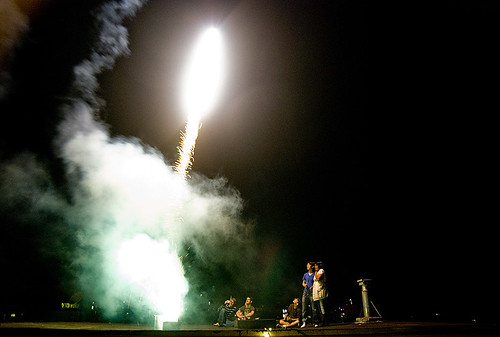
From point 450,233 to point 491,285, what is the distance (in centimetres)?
393

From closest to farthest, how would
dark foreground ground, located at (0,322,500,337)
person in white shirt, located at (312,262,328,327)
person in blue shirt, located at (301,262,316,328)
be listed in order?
dark foreground ground, located at (0,322,500,337) < person in white shirt, located at (312,262,328,327) < person in blue shirt, located at (301,262,316,328)

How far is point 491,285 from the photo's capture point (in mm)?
19250

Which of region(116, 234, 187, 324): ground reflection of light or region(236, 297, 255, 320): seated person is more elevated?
region(116, 234, 187, 324): ground reflection of light

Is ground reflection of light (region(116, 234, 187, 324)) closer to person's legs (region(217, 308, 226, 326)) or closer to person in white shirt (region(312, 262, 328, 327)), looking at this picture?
person's legs (region(217, 308, 226, 326))

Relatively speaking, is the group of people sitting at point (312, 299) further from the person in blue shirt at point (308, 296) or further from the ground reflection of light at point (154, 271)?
the ground reflection of light at point (154, 271)

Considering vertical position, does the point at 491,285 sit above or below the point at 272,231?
below

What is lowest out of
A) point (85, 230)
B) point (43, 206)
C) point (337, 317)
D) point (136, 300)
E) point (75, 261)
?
point (337, 317)

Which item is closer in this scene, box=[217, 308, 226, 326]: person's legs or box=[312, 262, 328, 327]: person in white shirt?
box=[312, 262, 328, 327]: person in white shirt

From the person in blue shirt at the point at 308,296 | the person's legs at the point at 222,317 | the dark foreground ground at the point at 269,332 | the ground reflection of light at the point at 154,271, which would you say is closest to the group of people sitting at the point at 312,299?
the person in blue shirt at the point at 308,296

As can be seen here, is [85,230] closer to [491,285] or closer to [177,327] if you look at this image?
[177,327]

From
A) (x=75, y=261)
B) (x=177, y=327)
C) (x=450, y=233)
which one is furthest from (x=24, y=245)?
(x=450, y=233)

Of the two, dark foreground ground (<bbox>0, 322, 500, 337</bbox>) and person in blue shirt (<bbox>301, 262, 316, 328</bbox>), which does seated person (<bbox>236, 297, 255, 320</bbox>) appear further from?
dark foreground ground (<bbox>0, 322, 500, 337</bbox>)

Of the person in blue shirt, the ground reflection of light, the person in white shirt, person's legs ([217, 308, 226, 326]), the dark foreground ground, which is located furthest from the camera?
the ground reflection of light

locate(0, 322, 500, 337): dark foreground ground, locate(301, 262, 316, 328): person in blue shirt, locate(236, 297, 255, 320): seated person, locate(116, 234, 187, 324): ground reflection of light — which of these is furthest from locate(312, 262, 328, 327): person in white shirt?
locate(116, 234, 187, 324): ground reflection of light
